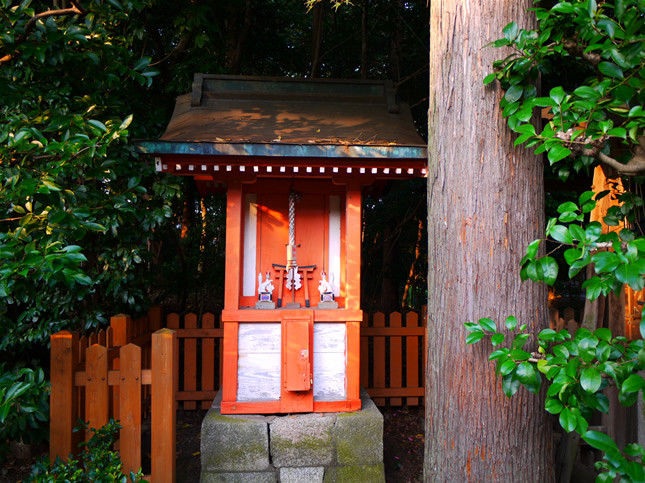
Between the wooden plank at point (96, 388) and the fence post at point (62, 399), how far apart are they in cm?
11

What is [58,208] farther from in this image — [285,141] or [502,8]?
[502,8]

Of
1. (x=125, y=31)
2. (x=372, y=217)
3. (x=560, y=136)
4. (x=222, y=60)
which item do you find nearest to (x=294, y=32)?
(x=222, y=60)

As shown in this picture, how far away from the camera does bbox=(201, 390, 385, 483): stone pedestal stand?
4047 mm

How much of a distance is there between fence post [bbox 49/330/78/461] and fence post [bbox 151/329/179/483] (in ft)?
1.99

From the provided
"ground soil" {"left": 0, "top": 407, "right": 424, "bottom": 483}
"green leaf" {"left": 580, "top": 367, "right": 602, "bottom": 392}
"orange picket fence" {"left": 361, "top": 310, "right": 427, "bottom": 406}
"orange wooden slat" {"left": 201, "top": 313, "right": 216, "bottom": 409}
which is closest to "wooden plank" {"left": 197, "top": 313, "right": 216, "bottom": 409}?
"orange wooden slat" {"left": 201, "top": 313, "right": 216, "bottom": 409}

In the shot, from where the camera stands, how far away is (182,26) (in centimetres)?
573

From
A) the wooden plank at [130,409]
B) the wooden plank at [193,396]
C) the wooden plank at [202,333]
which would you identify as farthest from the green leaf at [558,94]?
the wooden plank at [193,396]

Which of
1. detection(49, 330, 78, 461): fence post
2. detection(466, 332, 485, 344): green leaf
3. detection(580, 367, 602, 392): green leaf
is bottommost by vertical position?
detection(49, 330, 78, 461): fence post

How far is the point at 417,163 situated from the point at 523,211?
1.87m

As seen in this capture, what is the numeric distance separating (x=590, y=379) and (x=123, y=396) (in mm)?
3131

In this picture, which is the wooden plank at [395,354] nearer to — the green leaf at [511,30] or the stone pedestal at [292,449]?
the stone pedestal at [292,449]

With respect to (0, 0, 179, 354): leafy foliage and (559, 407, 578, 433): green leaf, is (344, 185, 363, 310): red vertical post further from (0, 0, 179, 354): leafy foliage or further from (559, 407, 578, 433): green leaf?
(559, 407, 578, 433): green leaf

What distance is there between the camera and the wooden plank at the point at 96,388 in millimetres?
3412

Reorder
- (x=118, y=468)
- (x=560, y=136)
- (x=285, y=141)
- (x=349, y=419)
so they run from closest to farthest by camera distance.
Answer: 1. (x=560, y=136)
2. (x=118, y=468)
3. (x=285, y=141)
4. (x=349, y=419)
